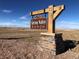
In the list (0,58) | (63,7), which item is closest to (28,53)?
(0,58)

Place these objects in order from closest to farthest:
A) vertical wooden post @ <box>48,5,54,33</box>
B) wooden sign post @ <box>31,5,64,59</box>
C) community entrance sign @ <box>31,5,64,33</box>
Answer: wooden sign post @ <box>31,5,64,59</box>
community entrance sign @ <box>31,5,64,33</box>
vertical wooden post @ <box>48,5,54,33</box>

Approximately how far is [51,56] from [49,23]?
7.73 ft

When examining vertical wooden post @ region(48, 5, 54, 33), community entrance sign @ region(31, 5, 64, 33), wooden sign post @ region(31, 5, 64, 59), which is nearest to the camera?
wooden sign post @ region(31, 5, 64, 59)

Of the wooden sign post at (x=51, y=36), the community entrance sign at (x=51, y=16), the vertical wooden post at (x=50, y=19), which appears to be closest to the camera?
the wooden sign post at (x=51, y=36)

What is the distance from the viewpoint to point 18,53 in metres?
8.74

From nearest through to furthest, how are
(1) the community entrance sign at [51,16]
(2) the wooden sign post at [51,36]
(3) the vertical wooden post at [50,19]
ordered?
(2) the wooden sign post at [51,36] < (1) the community entrance sign at [51,16] < (3) the vertical wooden post at [50,19]

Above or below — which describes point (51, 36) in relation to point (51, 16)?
below

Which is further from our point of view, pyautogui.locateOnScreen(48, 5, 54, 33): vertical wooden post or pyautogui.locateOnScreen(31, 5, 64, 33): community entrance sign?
pyautogui.locateOnScreen(48, 5, 54, 33): vertical wooden post

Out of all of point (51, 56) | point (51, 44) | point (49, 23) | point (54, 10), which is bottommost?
point (51, 56)

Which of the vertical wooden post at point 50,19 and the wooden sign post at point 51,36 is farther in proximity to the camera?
the vertical wooden post at point 50,19

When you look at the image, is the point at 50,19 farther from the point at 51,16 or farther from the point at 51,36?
the point at 51,36

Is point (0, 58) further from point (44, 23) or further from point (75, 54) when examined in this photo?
point (75, 54)

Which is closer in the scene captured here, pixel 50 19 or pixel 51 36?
pixel 51 36

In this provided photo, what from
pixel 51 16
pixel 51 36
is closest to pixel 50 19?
pixel 51 16
